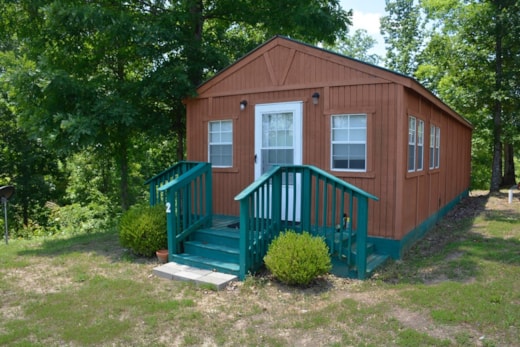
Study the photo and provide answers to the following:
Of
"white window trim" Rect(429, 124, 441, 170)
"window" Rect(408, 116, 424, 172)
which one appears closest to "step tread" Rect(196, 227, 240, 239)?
"window" Rect(408, 116, 424, 172)

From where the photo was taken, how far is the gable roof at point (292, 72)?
19.7 feet

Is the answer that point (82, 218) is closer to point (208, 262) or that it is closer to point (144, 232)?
point (144, 232)

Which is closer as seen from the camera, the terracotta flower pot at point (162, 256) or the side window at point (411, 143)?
the terracotta flower pot at point (162, 256)

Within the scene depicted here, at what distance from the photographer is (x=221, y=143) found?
7.58 meters

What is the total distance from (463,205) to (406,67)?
53.3 ft

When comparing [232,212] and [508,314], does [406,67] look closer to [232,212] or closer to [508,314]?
[232,212]

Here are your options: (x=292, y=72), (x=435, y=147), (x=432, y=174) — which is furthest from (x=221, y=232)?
(x=435, y=147)

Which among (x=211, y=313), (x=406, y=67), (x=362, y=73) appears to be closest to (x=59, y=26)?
(x=362, y=73)

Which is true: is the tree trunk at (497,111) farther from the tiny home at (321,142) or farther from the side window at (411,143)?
the side window at (411,143)

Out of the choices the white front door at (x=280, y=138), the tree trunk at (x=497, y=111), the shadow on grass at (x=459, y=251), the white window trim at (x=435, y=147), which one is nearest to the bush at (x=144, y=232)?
the white front door at (x=280, y=138)

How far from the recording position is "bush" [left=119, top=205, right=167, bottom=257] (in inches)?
238

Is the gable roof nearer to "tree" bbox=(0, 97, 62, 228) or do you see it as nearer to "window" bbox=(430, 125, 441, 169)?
"window" bbox=(430, 125, 441, 169)

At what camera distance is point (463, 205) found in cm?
1241

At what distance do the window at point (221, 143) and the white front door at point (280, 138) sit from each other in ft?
2.18
